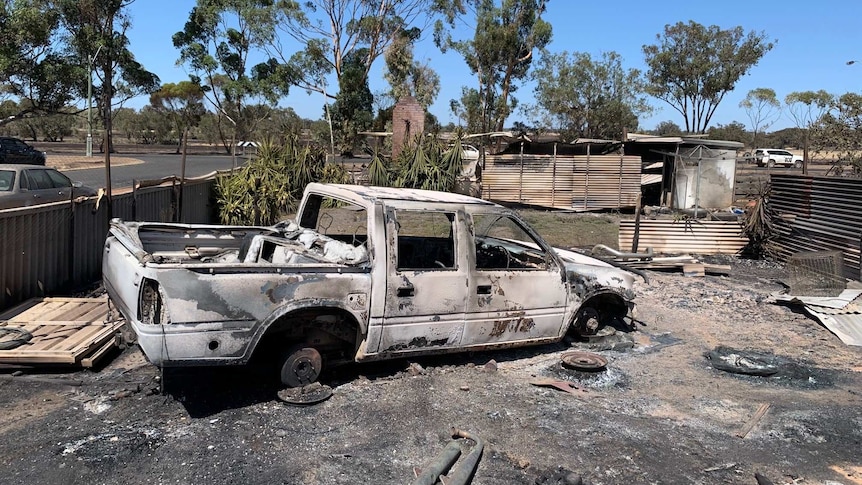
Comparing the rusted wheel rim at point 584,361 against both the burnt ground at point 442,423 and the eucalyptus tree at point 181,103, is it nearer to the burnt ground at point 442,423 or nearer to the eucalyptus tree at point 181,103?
the burnt ground at point 442,423

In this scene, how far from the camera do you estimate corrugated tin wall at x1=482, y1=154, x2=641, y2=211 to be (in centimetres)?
2206

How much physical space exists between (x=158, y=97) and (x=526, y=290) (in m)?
69.8

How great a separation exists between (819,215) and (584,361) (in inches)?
297

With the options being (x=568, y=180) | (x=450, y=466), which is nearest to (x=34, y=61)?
(x=568, y=180)

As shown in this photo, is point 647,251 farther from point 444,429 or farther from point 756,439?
point 444,429

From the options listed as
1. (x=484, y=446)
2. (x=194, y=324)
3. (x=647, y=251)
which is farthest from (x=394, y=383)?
(x=647, y=251)

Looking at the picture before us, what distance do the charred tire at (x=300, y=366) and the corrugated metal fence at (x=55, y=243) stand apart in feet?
11.6

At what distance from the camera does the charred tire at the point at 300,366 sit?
16.0ft

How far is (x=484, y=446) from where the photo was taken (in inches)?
165

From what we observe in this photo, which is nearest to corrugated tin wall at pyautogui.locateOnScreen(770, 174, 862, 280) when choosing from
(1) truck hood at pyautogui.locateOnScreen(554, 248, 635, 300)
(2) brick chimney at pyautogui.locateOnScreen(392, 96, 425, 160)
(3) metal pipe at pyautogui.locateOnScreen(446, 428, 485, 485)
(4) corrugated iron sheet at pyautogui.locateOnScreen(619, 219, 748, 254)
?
(4) corrugated iron sheet at pyautogui.locateOnScreen(619, 219, 748, 254)

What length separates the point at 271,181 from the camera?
14258 millimetres

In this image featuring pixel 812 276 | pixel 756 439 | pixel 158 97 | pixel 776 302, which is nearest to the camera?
pixel 756 439

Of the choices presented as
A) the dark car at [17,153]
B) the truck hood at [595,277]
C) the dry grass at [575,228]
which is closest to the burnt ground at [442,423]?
the truck hood at [595,277]

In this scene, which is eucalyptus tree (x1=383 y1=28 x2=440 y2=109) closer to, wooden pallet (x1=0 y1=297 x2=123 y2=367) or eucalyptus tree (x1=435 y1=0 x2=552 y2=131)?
eucalyptus tree (x1=435 y1=0 x2=552 y2=131)
